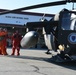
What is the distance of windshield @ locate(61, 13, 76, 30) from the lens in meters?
12.7

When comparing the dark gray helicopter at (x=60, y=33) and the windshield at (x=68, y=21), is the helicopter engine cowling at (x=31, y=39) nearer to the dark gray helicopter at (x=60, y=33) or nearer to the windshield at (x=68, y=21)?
the dark gray helicopter at (x=60, y=33)

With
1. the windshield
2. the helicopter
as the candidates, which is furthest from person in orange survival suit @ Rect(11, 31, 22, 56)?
the windshield

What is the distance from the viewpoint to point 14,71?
10.6 metres

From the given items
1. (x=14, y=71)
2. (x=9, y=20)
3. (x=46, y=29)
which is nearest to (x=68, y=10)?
(x=46, y=29)

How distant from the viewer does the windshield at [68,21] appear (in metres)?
12.7

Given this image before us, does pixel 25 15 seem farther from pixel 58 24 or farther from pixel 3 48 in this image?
pixel 58 24

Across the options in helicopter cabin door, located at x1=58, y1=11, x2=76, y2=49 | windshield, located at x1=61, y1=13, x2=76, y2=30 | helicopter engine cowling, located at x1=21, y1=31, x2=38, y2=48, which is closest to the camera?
helicopter cabin door, located at x1=58, y1=11, x2=76, y2=49

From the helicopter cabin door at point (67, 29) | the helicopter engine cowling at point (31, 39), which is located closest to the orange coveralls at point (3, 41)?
the helicopter engine cowling at point (31, 39)

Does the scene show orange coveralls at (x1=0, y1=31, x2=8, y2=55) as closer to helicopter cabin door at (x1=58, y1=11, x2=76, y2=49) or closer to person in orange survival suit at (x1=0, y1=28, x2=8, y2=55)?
person in orange survival suit at (x1=0, y1=28, x2=8, y2=55)

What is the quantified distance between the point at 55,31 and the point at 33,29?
1.33m

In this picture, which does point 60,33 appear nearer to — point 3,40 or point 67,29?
point 67,29

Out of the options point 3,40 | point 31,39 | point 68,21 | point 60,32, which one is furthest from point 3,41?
point 60,32

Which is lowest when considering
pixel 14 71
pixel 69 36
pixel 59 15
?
pixel 14 71

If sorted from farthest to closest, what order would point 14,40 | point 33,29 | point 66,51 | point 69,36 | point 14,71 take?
point 14,40 < point 33,29 < point 66,51 < point 69,36 < point 14,71
